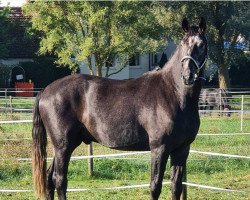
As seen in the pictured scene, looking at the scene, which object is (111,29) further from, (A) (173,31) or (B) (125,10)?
(A) (173,31)

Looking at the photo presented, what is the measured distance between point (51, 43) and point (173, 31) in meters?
6.58

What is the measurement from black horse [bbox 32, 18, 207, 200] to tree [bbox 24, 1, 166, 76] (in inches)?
997

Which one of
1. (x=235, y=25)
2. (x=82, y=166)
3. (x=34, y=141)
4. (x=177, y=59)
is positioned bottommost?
(x=82, y=166)

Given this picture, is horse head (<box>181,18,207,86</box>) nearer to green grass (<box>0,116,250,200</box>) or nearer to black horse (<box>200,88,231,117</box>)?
green grass (<box>0,116,250,200</box>)

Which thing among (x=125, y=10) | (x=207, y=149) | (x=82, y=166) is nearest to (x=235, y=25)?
(x=125, y=10)

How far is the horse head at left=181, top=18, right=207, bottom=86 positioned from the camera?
600 cm

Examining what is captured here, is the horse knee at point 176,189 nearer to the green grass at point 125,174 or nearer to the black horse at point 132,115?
the black horse at point 132,115

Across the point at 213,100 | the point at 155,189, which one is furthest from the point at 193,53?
the point at 213,100

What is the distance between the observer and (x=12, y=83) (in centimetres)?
3644

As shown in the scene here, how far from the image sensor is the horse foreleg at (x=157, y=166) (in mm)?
6262

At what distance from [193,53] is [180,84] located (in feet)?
1.35

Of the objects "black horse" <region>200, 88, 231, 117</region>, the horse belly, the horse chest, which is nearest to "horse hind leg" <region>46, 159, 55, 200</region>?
the horse belly

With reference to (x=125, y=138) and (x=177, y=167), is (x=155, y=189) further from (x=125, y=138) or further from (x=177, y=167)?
(x=125, y=138)

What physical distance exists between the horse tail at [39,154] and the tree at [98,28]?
25123 mm
